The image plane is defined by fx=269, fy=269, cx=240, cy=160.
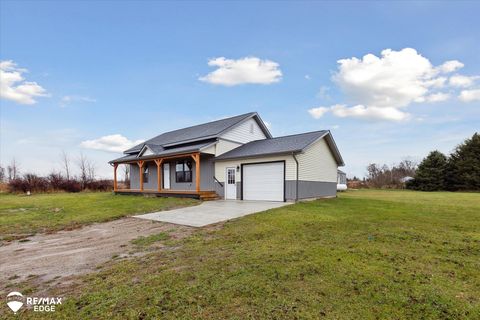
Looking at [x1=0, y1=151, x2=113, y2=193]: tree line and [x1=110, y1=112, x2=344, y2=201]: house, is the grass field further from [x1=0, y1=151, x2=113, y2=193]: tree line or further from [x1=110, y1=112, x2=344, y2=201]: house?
[x1=0, y1=151, x2=113, y2=193]: tree line

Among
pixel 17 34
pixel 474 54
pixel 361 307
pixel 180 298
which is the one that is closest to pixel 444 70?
pixel 474 54

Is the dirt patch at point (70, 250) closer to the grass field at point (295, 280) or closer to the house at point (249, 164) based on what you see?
the grass field at point (295, 280)

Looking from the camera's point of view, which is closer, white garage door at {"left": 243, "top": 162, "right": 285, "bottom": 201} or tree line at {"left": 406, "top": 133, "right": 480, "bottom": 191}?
white garage door at {"left": 243, "top": 162, "right": 285, "bottom": 201}

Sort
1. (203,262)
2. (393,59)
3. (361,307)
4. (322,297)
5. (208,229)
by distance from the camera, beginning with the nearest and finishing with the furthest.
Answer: (361,307) → (322,297) → (203,262) → (208,229) → (393,59)

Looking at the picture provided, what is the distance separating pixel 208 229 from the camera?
7.73 meters

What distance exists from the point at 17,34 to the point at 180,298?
53.7ft

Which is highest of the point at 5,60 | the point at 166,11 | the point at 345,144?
the point at 166,11

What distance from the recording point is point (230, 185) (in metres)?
16.3

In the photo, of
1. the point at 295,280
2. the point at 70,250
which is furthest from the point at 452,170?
the point at 70,250

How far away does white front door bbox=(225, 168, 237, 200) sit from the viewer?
52.9ft

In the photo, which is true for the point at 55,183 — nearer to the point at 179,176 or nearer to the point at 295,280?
the point at 179,176

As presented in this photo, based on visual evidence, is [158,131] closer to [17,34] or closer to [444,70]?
[17,34]

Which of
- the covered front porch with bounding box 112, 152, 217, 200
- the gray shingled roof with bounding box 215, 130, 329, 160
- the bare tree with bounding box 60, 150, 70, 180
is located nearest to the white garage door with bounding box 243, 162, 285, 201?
the gray shingled roof with bounding box 215, 130, 329, 160

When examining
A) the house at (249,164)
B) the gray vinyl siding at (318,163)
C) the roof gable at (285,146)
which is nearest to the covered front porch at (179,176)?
the house at (249,164)
